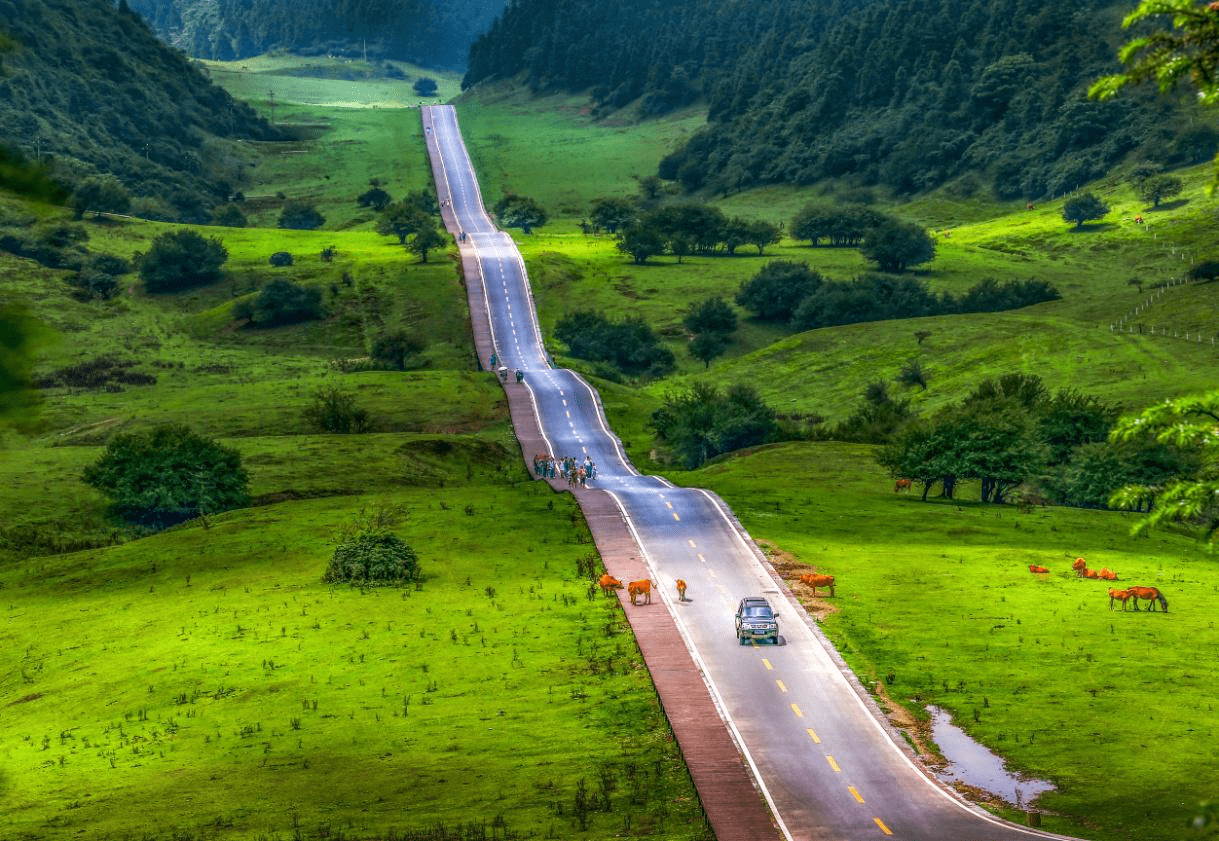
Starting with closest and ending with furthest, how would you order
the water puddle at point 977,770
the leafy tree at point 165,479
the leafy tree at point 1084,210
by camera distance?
the water puddle at point 977,770 < the leafy tree at point 165,479 < the leafy tree at point 1084,210

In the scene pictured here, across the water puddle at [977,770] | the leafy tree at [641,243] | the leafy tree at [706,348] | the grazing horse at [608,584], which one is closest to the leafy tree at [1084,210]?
the leafy tree at [641,243]

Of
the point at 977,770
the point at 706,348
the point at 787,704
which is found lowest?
the point at 977,770

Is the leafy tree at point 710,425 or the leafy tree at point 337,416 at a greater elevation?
the leafy tree at point 337,416

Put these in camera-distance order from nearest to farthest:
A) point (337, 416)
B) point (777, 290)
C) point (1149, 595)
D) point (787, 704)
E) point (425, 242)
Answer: point (787, 704) < point (1149, 595) < point (337, 416) < point (777, 290) < point (425, 242)

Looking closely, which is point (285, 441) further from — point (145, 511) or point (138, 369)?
point (138, 369)

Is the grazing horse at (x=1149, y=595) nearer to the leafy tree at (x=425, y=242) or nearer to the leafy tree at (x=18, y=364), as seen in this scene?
the leafy tree at (x=18, y=364)

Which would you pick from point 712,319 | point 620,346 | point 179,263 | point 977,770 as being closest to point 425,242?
point 179,263

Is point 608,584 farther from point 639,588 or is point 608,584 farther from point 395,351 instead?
point 395,351
